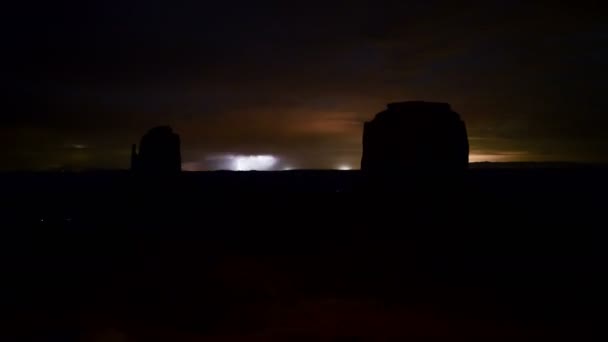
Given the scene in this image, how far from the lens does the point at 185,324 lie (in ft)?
54.5

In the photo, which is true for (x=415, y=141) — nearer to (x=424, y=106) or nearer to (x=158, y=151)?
(x=424, y=106)

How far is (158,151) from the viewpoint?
76062 millimetres

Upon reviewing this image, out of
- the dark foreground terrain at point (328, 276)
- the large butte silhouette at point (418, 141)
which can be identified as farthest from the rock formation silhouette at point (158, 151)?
the large butte silhouette at point (418, 141)

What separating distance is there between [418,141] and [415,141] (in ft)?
0.73

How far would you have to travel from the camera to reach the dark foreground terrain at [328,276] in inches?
640

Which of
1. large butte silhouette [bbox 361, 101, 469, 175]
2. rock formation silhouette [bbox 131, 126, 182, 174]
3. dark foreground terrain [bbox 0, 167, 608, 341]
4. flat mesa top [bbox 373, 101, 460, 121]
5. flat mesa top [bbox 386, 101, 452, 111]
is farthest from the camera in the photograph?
rock formation silhouette [bbox 131, 126, 182, 174]

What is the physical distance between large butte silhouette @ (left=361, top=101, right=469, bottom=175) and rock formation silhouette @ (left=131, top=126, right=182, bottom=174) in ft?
156

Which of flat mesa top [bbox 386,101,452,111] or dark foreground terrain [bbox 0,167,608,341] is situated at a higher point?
flat mesa top [bbox 386,101,452,111]

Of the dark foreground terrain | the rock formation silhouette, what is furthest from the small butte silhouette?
the rock formation silhouette

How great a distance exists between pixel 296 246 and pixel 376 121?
1266 centimetres

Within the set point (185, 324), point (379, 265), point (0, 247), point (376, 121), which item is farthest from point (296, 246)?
point (0, 247)

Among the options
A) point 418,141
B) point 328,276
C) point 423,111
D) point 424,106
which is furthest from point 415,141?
point 328,276

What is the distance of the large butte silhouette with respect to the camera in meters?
35.4

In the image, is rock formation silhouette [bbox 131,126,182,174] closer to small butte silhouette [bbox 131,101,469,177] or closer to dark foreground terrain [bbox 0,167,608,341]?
dark foreground terrain [bbox 0,167,608,341]
